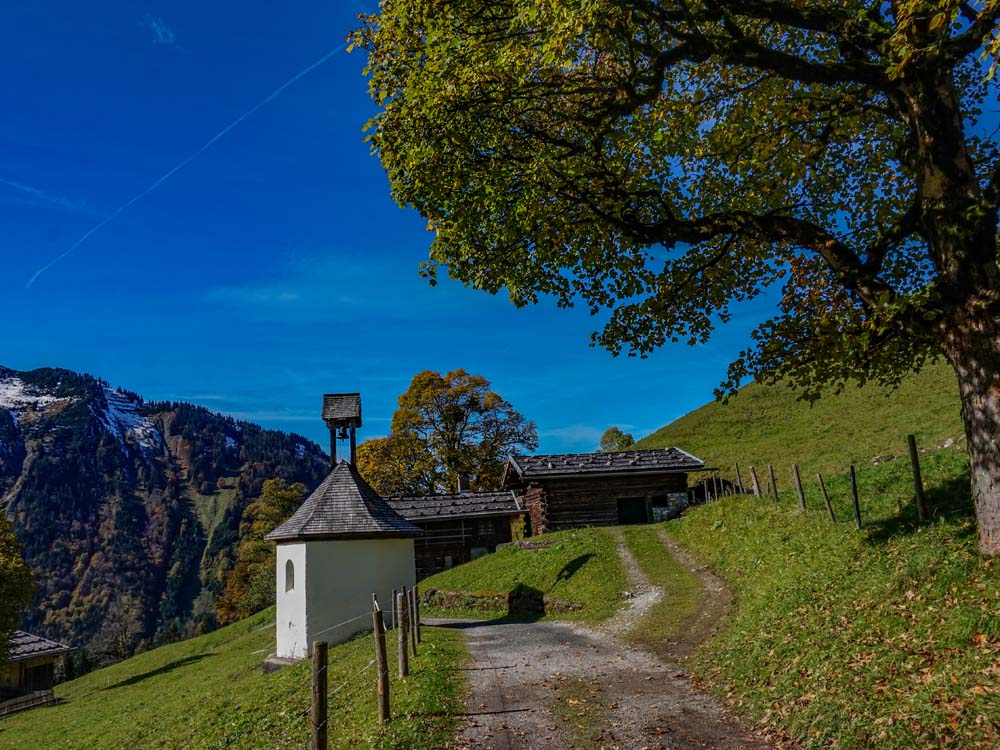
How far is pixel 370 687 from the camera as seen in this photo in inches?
497

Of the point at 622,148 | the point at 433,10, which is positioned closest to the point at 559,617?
the point at 622,148

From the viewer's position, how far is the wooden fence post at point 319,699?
795 cm

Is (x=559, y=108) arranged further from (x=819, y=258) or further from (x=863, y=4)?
(x=819, y=258)

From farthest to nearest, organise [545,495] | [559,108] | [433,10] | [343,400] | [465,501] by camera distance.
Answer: [465,501], [545,495], [343,400], [559,108], [433,10]

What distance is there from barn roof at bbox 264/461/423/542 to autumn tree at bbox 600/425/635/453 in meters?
47.2

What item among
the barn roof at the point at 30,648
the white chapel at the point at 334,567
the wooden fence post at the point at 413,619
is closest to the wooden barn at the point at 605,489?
the white chapel at the point at 334,567

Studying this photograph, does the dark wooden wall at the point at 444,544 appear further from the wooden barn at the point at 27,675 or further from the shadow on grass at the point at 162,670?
the wooden barn at the point at 27,675

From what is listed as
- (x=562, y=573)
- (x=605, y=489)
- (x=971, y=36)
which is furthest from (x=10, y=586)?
(x=971, y=36)

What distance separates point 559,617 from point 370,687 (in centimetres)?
1081

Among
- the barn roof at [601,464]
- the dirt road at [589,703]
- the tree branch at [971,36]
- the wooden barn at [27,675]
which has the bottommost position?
the wooden barn at [27,675]

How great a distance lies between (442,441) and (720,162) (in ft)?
127

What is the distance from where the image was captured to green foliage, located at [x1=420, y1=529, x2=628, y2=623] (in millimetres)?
22281

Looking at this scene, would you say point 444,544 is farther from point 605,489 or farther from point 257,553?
point 257,553

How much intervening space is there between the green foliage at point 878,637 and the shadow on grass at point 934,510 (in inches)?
1.6
